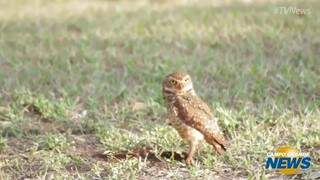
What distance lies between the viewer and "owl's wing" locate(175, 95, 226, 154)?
4707 mm

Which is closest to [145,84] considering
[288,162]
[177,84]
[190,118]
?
[177,84]

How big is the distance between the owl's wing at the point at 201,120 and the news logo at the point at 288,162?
0.36 meters

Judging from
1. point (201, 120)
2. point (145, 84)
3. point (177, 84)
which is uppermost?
point (177, 84)

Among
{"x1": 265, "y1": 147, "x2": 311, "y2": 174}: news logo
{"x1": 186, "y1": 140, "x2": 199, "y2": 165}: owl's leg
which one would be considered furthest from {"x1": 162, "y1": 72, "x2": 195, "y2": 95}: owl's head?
{"x1": 265, "y1": 147, "x2": 311, "y2": 174}: news logo

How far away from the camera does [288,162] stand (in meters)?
4.60

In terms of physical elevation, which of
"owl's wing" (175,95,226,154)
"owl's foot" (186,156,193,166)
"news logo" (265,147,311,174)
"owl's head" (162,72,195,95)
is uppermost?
"owl's head" (162,72,195,95)

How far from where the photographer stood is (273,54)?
7367 millimetres

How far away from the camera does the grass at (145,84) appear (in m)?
4.88

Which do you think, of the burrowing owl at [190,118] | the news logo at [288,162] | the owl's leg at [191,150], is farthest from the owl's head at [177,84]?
the news logo at [288,162]

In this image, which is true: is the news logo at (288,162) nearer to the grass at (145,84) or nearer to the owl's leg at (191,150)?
the grass at (145,84)

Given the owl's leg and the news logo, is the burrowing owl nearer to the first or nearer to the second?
the owl's leg

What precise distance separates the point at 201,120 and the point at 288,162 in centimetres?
64

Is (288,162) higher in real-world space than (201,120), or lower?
lower

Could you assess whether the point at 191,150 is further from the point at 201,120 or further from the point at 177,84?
the point at 177,84
